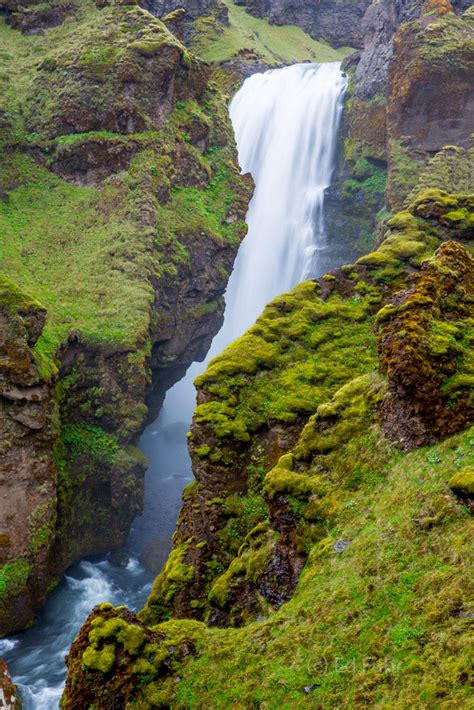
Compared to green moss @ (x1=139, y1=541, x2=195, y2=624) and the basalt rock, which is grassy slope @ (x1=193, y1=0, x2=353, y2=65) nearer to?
the basalt rock

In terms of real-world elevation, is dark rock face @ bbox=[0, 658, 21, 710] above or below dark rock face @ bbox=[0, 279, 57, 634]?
below

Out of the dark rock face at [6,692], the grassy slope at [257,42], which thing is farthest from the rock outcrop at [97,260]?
the grassy slope at [257,42]

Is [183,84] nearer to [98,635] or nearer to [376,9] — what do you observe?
[376,9]

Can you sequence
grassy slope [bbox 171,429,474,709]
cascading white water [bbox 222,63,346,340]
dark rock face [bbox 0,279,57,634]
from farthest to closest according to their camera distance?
cascading white water [bbox 222,63,346,340] → dark rock face [bbox 0,279,57,634] → grassy slope [bbox 171,429,474,709]

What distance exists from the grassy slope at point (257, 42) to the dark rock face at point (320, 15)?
1527 mm

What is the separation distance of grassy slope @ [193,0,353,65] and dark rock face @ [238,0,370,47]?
153 cm

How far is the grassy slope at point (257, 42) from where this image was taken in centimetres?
6888

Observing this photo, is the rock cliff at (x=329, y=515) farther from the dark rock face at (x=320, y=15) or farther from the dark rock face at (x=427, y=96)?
the dark rock face at (x=320, y=15)

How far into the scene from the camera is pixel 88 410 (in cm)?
2453

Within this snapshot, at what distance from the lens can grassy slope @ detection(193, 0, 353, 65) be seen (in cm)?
6888

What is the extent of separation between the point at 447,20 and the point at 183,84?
1942 centimetres

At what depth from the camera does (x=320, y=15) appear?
88.7 m

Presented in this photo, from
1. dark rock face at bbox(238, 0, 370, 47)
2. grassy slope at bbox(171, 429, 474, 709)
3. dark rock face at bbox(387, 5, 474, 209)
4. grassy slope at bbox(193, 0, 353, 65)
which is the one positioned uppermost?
dark rock face at bbox(238, 0, 370, 47)

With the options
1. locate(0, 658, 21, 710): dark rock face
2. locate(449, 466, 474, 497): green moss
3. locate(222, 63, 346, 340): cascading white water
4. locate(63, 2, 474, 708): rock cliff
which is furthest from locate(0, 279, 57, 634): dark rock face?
locate(222, 63, 346, 340): cascading white water
